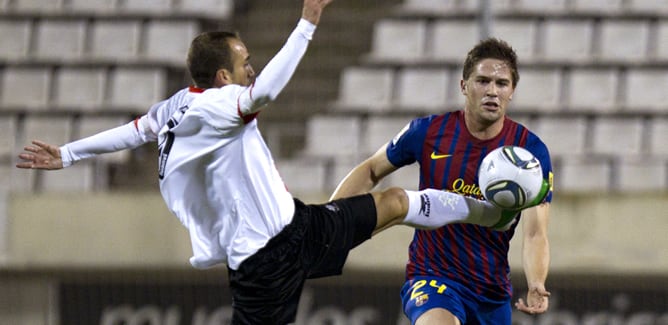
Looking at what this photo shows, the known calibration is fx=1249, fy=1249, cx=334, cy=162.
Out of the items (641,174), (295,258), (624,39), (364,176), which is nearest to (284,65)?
(295,258)

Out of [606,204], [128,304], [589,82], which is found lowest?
[128,304]

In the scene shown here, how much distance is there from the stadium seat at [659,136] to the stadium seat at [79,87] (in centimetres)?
488

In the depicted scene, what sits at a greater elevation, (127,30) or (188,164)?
(127,30)

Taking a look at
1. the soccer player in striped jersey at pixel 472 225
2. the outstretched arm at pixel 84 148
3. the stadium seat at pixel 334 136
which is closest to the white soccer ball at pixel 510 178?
the soccer player in striped jersey at pixel 472 225

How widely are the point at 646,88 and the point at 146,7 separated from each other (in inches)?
186

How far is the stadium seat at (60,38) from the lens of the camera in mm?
11789

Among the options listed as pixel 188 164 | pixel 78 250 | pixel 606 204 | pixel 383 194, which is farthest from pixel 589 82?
pixel 188 164

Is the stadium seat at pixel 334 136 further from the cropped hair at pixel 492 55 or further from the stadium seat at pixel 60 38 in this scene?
the cropped hair at pixel 492 55

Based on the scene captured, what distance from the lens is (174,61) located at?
37.6 ft

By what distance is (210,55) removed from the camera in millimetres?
4953

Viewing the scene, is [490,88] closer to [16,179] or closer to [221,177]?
[221,177]

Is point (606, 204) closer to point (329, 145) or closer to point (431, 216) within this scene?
point (329, 145)

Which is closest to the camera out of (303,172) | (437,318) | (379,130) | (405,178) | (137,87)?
(437,318)

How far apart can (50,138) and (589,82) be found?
15.6ft
